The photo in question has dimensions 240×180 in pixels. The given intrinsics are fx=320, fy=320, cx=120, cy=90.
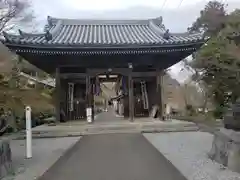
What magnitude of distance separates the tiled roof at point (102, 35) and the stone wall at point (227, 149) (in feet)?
26.2

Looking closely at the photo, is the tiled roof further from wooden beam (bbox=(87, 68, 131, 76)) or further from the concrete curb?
the concrete curb

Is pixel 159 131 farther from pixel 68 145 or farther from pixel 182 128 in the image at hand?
pixel 68 145

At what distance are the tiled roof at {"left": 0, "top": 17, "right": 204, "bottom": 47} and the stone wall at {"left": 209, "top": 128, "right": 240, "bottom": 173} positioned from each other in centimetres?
798

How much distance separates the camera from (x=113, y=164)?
7.10 m

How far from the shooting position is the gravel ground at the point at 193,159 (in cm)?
577

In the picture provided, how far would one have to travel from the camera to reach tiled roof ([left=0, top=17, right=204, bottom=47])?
14398 mm

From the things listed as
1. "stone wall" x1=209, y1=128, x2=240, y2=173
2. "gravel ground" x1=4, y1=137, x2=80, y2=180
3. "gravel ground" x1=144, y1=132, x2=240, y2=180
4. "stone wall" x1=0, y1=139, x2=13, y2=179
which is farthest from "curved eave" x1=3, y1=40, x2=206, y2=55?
"stone wall" x1=0, y1=139, x2=13, y2=179

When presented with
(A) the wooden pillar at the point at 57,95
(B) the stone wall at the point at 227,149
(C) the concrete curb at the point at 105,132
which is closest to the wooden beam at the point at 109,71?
(A) the wooden pillar at the point at 57,95

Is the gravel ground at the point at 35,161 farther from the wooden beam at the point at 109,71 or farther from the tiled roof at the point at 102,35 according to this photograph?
the wooden beam at the point at 109,71

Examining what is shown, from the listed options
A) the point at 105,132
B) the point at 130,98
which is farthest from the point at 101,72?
the point at 105,132

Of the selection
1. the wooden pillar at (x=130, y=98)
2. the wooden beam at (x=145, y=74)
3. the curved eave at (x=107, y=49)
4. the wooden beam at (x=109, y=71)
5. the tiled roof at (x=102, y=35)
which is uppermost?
the tiled roof at (x=102, y=35)

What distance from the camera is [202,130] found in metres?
13.8

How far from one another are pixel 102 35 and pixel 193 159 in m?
11.6

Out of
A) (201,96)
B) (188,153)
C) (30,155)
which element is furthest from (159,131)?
(201,96)
